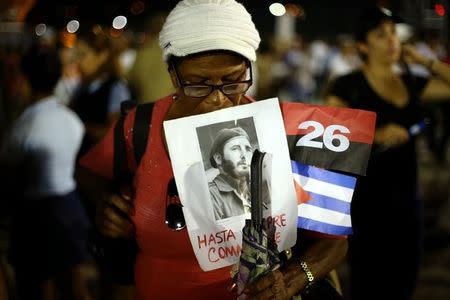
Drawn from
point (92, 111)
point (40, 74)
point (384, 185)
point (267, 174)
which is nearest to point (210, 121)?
point (267, 174)

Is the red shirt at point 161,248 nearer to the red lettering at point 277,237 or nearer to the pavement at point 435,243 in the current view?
the red lettering at point 277,237

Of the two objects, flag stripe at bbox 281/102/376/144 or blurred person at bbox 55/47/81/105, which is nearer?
flag stripe at bbox 281/102/376/144

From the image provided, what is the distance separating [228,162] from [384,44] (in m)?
2.50

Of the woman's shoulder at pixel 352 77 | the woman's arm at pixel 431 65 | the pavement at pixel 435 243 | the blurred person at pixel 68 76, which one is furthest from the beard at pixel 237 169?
the blurred person at pixel 68 76

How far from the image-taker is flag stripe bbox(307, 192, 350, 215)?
1872 millimetres

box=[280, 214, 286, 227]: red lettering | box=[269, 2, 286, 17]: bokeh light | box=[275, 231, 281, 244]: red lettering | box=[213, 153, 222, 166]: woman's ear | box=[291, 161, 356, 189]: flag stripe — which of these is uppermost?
box=[269, 2, 286, 17]: bokeh light

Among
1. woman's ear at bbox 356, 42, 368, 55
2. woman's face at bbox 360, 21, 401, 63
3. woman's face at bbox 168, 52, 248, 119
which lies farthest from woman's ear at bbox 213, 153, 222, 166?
woman's ear at bbox 356, 42, 368, 55

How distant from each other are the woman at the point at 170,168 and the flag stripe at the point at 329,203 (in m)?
0.10

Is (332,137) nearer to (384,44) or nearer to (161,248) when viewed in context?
(161,248)

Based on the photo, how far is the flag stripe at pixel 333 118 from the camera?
1878 millimetres

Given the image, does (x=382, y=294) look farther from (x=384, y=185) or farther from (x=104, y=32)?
(x=104, y=32)

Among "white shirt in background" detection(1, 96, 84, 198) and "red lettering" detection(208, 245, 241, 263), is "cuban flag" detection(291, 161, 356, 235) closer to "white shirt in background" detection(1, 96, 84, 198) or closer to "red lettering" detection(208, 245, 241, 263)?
"red lettering" detection(208, 245, 241, 263)

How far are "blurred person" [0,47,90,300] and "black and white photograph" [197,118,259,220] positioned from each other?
2483 mm

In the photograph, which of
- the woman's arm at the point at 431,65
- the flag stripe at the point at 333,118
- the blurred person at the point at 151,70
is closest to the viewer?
the flag stripe at the point at 333,118
